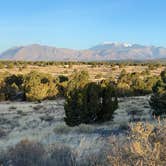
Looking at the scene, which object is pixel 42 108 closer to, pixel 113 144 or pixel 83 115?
pixel 83 115

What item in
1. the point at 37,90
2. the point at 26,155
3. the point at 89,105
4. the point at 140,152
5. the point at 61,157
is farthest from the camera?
the point at 37,90

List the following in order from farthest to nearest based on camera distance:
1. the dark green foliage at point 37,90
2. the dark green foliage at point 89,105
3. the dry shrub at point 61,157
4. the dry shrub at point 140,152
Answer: the dark green foliage at point 37,90 < the dark green foliage at point 89,105 < the dry shrub at point 61,157 < the dry shrub at point 140,152

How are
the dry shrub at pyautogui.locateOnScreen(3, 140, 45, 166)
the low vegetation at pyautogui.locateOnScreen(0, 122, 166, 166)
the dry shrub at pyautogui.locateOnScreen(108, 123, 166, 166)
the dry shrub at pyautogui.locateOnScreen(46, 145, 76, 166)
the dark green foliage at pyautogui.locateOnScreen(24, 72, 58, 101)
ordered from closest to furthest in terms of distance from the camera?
the dry shrub at pyautogui.locateOnScreen(108, 123, 166, 166)
the low vegetation at pyautogui.locateOnScreen(0, 122, 166, 166)
the dry shrub at pyautogui.locateOnScreen(46, 145, 76, 166)
the dry shrub at pyautogui.locateOnScreen(3, 140, 45, 166)
the dark green foliage at pyautogui.locateOnScreen(24, 72, 58, 101)

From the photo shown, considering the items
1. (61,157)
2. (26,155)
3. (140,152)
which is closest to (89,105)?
(26,155)

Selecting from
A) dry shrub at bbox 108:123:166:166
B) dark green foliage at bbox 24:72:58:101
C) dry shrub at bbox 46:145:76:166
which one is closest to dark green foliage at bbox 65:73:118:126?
dry shrub at bbox 46:145:76:166

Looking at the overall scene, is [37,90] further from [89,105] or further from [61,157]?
[61,157]

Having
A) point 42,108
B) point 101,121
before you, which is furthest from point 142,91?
point 101,121

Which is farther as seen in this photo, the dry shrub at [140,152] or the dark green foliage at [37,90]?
the dark green foliage at [37,90]

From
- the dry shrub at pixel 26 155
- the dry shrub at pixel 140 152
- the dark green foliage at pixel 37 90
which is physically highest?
the dry shrub at pixel 140 152

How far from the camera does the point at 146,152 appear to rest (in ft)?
19.0

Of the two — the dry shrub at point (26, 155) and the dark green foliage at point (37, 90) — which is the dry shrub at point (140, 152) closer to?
the dry shrub at point (26, 155)

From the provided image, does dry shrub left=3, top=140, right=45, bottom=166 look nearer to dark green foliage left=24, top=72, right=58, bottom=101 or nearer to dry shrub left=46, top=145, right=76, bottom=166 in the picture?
dry shrub left=46, top=145, right=76, bottom=166

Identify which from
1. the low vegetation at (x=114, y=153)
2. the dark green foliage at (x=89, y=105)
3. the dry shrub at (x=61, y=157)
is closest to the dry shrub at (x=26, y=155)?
the low vegetation at (x=114, y=153)

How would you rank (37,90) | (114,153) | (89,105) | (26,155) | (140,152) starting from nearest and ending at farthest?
(140,152), (114,153), (26,155), (89,105), (37,90)
